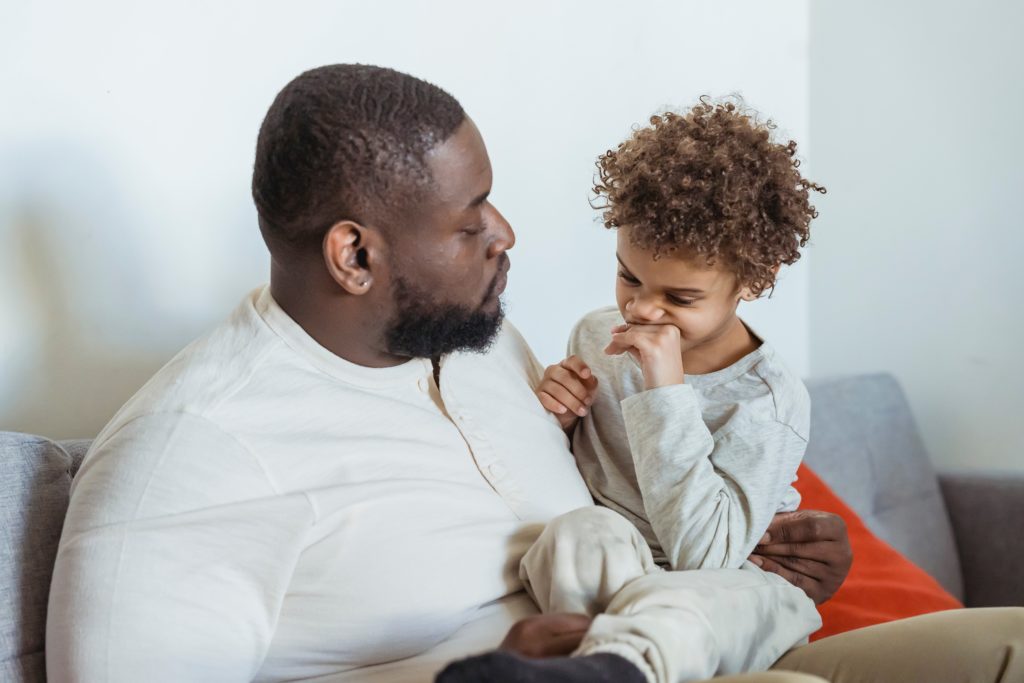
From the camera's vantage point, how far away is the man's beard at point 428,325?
1.32m

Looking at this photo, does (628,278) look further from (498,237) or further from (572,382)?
(498,237)

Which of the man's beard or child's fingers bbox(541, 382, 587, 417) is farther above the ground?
the man's beard

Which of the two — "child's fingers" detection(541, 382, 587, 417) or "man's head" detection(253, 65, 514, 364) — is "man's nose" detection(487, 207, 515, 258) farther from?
"child's fingers" detection(541, 382, 587, 417)

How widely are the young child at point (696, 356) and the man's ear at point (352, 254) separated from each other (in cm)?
39

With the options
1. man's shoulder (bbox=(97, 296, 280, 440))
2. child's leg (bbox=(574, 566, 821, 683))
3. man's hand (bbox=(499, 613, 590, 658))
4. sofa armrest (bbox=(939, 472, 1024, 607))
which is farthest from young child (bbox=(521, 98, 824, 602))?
sofa armrest (bbox=(939, 472, 1024, 607))

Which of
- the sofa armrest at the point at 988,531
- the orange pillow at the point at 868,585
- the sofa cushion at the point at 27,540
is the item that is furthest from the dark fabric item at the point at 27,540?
the sofa armrest at the point at 988,531

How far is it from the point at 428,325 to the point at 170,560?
1.37 ft

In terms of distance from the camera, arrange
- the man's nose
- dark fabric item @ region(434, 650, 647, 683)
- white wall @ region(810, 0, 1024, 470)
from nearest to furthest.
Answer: dark fabric item @ region(434, 650, 647, 683), the man's nose, white wall @ region(810, 0, 1024, 470)

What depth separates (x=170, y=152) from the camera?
1601mm

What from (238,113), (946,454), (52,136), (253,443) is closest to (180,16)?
(238,113)

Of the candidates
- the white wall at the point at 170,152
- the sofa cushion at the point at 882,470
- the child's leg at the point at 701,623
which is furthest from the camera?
the sofa cushion at the point at 882,470

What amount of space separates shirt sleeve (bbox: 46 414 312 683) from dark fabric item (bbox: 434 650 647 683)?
0.33m

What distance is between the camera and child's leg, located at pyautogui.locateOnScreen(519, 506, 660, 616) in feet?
3.82

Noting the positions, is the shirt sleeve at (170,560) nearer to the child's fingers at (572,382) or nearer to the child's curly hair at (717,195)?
the child's fingers at (572,382)
